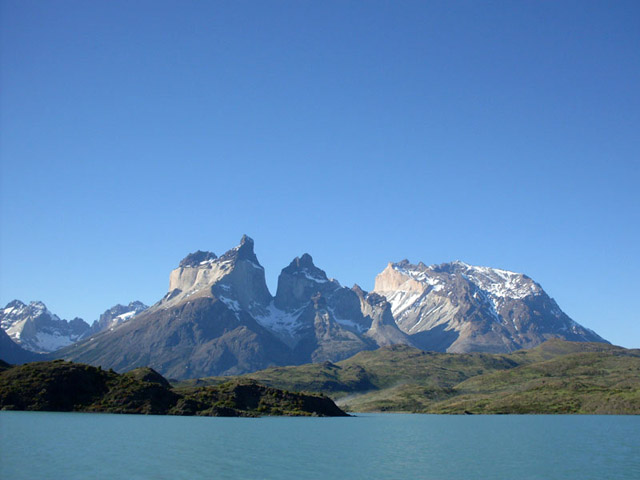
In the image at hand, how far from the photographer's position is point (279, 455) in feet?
331

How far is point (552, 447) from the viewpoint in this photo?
413 feet

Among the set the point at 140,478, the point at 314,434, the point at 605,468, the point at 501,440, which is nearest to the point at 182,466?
the point at 140,478

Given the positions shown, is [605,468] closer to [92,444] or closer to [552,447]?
[552,447]

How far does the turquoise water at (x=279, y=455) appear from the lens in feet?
264

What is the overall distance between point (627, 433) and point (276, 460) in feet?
388

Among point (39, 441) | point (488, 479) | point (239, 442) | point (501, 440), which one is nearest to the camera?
point (488, 479)

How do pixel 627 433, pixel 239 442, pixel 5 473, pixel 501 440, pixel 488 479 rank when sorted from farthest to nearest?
pixel 627 433
pixel 501 440
pixel 239 442
pixel 488 479
pixel 5 473

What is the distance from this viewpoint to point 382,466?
9175 cm

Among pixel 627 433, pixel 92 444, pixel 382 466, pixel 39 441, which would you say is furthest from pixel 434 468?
pixel 627 433

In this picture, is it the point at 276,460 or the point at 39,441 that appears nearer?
the point at 276,460

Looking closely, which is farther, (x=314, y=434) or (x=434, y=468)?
(x=314, y=434)

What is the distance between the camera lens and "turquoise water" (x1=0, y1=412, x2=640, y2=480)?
8050 cm

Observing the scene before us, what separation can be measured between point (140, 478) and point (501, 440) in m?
97.5

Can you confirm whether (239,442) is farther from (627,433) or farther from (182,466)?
(627,433)
